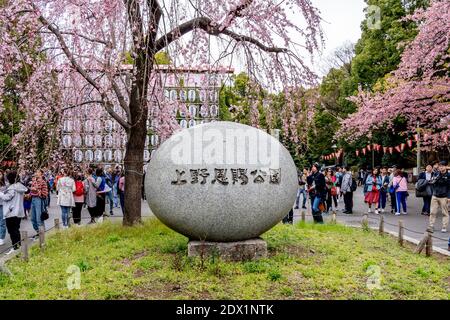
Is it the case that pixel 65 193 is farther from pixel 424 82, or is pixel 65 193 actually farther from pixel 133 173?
pixel 424 82

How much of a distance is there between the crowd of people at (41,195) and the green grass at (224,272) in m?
1.20

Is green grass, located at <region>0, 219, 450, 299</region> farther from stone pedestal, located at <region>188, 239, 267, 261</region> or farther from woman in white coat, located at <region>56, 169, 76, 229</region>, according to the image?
woman in white coat, located at <region>56, 169, 76, 229</region>

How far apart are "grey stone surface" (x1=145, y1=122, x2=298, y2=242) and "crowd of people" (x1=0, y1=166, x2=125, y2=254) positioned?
13.6ft

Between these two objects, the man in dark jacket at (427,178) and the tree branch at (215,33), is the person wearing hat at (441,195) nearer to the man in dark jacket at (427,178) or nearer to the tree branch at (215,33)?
the man in dark jacket at (427,178)

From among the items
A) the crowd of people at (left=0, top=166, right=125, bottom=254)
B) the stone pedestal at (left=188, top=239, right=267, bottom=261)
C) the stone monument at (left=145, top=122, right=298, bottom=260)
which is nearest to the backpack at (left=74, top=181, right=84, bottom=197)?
the crowd of people at (left=0, top=166, right=125, bottom=254)

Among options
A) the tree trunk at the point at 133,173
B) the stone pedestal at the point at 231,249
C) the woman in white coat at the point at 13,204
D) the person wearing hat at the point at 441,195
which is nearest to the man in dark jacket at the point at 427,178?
the person wearing hat at the point at 441,195

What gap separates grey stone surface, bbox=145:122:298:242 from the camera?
7.23 meters

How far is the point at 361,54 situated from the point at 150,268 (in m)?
29.9

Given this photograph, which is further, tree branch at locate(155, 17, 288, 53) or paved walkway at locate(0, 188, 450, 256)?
paved walkway at locate(0, 188, 450, 256)

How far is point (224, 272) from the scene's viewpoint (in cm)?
686

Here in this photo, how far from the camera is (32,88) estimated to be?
11.1 metres

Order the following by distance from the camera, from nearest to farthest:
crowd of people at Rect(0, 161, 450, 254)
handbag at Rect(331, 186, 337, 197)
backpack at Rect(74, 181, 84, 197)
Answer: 1. crowd of people at Rect(0, 161, 450, 254)
2. backpack at Rect(74, 181, 84, 197)
3. handbag at Rect(331, 186, 337, 197)

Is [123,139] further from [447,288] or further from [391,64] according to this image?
[391,64]
